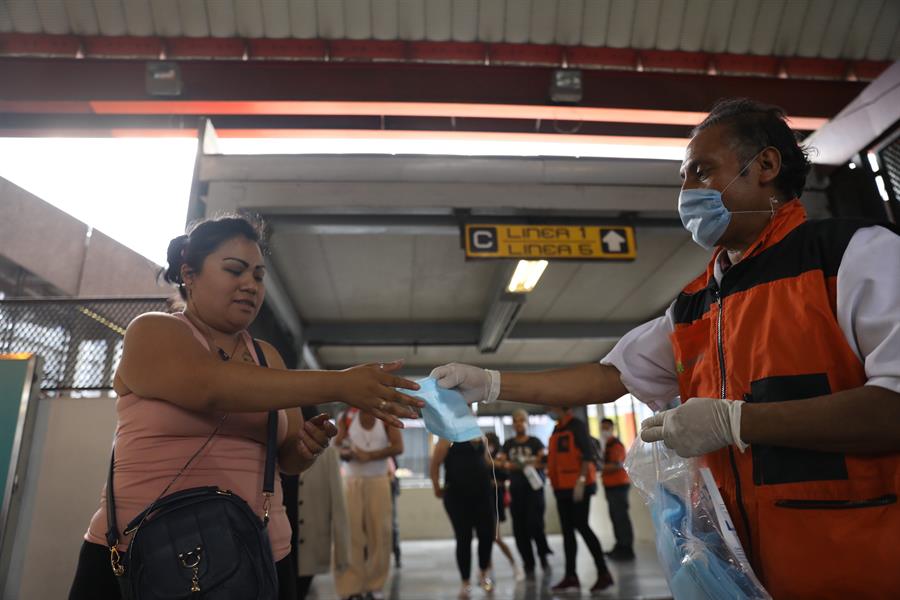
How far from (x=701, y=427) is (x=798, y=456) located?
182mm

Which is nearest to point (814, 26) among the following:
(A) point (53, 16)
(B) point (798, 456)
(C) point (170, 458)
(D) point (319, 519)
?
(B) point (798, 456)

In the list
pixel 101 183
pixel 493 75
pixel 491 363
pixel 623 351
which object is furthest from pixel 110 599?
pixel 491 363

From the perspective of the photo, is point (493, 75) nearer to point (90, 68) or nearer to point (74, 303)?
point (90, 68)

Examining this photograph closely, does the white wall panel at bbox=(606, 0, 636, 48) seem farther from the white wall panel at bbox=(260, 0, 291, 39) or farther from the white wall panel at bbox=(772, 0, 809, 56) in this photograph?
the white wall panel at bbox=(260, 0, 291, 39)

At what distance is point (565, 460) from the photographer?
6.00m

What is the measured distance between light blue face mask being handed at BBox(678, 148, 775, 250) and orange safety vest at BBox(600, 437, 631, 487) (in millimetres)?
7474

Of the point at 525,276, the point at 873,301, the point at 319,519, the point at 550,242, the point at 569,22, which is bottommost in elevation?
the point at 319,519

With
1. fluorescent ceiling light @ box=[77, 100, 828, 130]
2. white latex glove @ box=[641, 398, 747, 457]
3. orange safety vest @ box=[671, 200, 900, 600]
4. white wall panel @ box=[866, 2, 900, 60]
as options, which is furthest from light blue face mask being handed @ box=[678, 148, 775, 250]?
white wall panel @ box=[866, 2, 900, 60]

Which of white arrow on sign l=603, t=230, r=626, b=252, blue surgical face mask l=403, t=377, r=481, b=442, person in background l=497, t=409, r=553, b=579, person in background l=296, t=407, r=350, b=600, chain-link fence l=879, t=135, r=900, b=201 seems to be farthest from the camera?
person in background l=497, t=409, r=553, b=579

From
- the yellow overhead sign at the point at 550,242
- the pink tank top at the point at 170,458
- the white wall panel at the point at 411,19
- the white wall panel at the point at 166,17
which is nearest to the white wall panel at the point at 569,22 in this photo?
the white wall panel at the point at 411,19

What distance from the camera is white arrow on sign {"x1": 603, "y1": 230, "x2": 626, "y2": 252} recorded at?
5211 millimetres

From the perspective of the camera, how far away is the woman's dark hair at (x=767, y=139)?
→ 146 centimetres

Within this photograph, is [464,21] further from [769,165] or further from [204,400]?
[204,400]

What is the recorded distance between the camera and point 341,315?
9.73 meters
